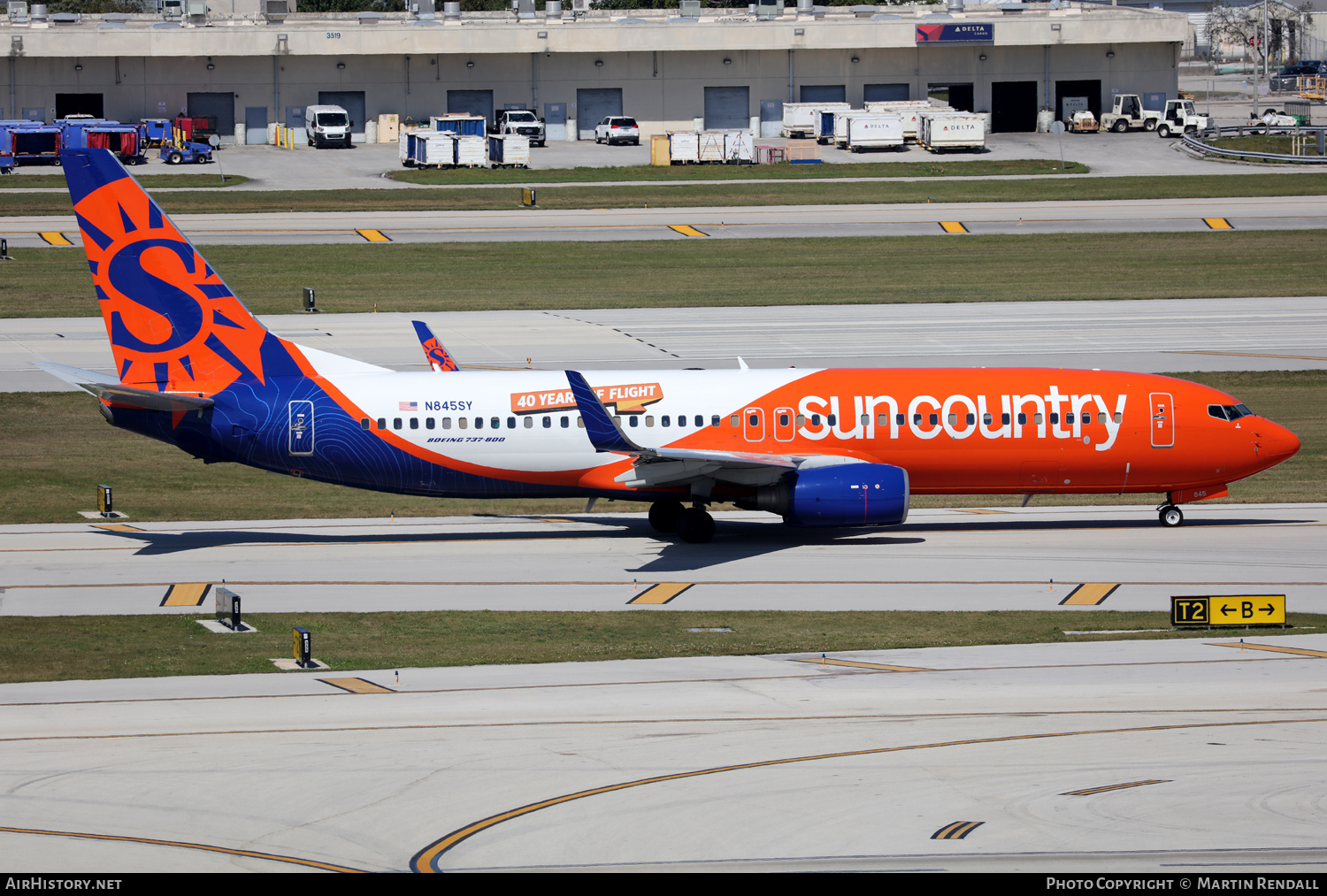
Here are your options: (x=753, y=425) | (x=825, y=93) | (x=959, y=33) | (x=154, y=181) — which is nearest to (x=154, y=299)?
(x=753, y=425)

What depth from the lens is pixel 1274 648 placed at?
88.9 ft

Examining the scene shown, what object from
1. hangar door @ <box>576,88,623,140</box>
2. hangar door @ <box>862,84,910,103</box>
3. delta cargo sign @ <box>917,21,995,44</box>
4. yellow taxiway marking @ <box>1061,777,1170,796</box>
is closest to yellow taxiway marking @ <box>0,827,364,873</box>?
yellow taxiway marking @ <box>1061,777,1170,796</box>

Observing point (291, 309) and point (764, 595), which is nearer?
point (764, 595)

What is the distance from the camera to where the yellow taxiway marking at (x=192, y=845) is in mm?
16719

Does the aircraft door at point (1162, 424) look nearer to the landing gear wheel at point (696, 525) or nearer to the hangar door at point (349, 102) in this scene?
the landing gear wheel at point (696, 525)

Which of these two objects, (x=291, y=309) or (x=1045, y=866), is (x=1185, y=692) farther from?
(x=291, y=309)

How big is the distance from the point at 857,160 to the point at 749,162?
8.47 meters

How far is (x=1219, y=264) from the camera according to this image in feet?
258

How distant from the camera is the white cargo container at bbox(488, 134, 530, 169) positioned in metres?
112

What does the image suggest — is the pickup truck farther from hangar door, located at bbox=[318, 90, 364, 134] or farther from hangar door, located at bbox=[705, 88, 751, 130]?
hangar door, located at bbox=[705, 88, 751, 130]

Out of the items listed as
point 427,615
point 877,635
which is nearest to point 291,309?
point 427,615

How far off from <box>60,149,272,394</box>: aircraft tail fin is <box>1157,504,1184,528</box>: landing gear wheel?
23.3m

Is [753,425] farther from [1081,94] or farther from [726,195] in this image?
[1081,94]

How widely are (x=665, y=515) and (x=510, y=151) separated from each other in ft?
260
